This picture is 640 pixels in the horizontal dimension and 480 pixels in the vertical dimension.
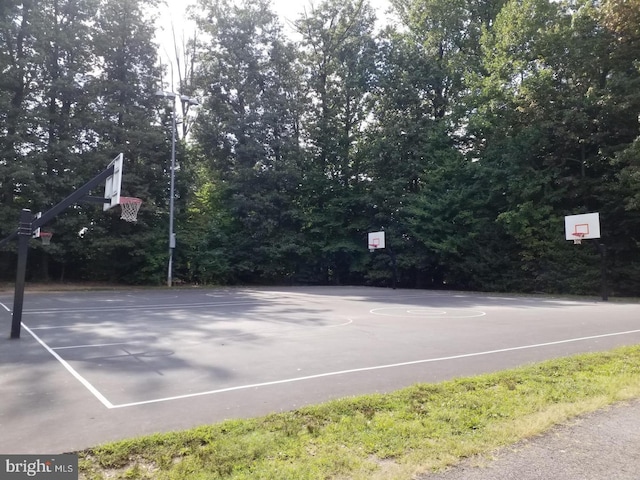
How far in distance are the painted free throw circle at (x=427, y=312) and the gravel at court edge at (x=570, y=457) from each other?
8.46 metres

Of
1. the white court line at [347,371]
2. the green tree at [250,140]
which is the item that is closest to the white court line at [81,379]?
the white court line at [347,371]

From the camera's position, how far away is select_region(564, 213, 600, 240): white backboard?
19516 millimetres

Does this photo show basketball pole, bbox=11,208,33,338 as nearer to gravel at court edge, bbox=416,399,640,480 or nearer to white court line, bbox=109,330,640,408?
white court line, bbox=109,330,640,408

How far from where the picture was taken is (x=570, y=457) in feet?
11.1

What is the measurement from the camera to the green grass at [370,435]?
3.16 meters

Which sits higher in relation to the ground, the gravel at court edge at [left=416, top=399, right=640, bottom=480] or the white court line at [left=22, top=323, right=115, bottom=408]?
the gravel at court edge at [left=416, top=399, right=640, bottom=480]

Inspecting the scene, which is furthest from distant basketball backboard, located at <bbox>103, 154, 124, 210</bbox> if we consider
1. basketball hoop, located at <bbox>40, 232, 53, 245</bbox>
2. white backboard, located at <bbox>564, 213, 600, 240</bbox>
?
white backboard, located at <bbox>564, 213, 600, 240</bbox>

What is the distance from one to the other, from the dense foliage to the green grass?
58.4ft

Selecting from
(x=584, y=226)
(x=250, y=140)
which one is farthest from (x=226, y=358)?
(x=250, y=140)

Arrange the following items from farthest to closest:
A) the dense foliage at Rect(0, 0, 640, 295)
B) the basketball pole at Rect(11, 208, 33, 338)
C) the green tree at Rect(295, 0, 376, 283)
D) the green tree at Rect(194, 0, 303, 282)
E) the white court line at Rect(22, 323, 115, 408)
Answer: the green tree at Rect(295, 0, 376, 283) < the green tree at Rect(194, 0, 303, 282) < the dense foliage at Rect(0, 0, 640, 295) < the basketball pole at Rect(11, 208, 33, 338) < the white court line at Rect(22, 323, 115, 408)

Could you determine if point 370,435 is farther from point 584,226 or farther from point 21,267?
point 584,226

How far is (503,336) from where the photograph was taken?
887cm

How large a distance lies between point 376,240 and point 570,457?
25.7m

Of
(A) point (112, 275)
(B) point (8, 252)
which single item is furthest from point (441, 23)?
(B) point (8, 252)
